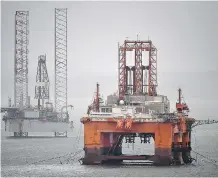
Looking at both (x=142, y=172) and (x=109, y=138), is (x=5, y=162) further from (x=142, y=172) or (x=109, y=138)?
(x=142, y=172)

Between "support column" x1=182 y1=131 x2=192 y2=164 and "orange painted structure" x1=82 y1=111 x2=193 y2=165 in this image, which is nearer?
"orange painted structure" x1=82 y1=111 x2=193 y2=165

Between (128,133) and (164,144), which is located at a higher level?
(128,133)

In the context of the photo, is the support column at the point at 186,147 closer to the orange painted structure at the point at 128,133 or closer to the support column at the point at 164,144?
the orange painted structure at the point at 128,133

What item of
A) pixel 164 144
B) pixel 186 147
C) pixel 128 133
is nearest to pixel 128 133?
pixel 128 133

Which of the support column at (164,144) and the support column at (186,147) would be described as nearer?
the support column at (164,144)

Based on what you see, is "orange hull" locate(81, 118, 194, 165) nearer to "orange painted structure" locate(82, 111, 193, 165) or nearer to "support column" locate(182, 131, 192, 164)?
"orange painted structure" locate(82, 111, 193, 165)

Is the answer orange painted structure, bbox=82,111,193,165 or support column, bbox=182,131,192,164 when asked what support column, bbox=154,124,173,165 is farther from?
support column, bbox=182,131,192,164

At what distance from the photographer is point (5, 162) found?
73125 millimetres

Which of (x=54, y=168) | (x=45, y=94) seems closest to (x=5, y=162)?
(x=54, y=168)

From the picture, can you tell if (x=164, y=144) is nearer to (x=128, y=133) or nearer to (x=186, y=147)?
(x=128, y=133)

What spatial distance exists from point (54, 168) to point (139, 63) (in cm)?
1115

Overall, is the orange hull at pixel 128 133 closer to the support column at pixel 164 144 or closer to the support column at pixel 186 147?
the support column at pixel 164 144

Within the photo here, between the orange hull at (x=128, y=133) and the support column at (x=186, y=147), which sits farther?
the support column at (x=186, y=147)

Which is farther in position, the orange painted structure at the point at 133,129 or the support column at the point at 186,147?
the support column at the point at 186,147
